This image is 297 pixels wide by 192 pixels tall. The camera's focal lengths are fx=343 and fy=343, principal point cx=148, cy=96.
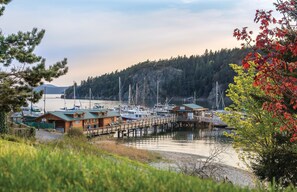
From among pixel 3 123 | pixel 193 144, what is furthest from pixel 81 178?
pixel 193 144

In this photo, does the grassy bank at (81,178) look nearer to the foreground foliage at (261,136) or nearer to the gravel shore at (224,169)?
the foreground foliage at (261,136)

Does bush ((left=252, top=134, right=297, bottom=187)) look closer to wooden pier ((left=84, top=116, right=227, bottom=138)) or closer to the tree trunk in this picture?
the tree trunk

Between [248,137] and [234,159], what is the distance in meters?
21.0

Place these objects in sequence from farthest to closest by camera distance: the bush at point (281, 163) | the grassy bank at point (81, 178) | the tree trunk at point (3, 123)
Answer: the tree trunk at point (3, 123), the bush at point (281, 163), the grassy bank at point (81, 178)

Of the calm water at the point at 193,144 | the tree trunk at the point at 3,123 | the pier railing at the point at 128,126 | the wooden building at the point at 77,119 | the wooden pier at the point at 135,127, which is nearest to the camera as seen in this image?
the tree trunk at the point at 3,123

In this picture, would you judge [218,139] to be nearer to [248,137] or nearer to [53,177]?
[248,137]

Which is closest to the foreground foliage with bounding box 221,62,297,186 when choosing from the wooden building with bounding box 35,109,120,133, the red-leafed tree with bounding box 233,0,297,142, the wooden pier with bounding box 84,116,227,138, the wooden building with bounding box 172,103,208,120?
the red-leafed tree with bounding box 233,0,297,142

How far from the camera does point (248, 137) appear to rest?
2038cm

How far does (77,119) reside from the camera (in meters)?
58.6

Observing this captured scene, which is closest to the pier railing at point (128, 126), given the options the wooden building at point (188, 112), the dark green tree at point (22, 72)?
the wooden building at point (188, 112)

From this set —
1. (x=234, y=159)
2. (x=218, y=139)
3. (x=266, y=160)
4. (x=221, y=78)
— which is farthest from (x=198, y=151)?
(x=221, y=78)

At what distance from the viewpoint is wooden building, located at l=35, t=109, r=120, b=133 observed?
185 ft

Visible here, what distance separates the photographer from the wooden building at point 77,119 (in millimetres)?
56500

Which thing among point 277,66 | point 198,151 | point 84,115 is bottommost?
point 198,151
